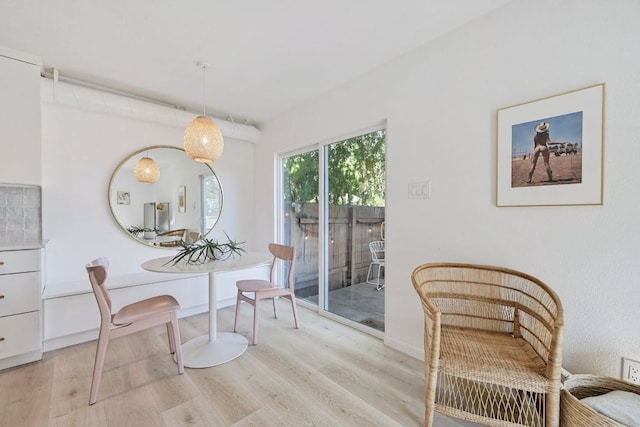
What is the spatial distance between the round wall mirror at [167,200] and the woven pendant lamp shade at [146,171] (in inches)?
1.0

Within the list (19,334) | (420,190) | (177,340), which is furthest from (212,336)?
(420,190)

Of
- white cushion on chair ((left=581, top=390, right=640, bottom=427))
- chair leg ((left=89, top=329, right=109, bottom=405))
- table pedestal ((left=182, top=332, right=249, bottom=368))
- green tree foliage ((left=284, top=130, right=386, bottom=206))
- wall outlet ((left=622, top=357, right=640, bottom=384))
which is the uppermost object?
green tree foliage ((left=284, top=130, right=386, bottom=206))

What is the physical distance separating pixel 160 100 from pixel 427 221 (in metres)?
3.15

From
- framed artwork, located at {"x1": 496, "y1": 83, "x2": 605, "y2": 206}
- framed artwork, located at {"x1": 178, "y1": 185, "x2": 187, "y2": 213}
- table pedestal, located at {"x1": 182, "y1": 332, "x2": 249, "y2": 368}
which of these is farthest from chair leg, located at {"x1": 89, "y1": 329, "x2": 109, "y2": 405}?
framed artwork, located at {"x1": 496, "y1": 83, "x2": 605, "y2": 206}

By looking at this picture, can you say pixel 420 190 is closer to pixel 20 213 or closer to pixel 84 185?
pixel 84 185

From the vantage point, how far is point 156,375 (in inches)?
73.4

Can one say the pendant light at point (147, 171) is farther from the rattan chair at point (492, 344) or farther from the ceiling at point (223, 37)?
the rattan chair at point (492, 344)

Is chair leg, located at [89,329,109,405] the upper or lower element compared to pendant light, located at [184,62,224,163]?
lower

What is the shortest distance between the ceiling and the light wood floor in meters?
2.45

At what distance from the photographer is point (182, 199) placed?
3.24m

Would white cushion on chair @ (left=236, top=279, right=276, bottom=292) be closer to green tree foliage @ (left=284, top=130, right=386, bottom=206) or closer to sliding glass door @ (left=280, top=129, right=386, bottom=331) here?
sliding glass door @ (left=280, top=129, right=386, bottom=331)

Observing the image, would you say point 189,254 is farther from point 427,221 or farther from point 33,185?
point 427,221

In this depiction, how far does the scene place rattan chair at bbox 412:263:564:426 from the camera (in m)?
1.18

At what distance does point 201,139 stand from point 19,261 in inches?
61.7
